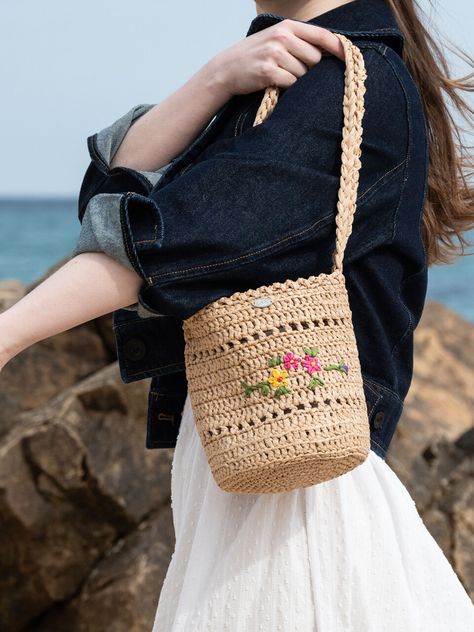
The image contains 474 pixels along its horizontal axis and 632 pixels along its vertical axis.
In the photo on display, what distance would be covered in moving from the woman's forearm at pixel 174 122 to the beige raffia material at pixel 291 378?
0.93 ft

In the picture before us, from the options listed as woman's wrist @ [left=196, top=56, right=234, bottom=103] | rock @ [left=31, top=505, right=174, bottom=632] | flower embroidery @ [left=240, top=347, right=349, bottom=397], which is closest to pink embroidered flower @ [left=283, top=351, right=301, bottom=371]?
flower embroidery @ [left=240, top=347, right=349, bottom=397]

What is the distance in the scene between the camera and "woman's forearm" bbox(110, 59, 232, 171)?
190 centimetres

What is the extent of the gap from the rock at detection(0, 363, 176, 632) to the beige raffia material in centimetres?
231

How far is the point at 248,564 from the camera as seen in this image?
185cm

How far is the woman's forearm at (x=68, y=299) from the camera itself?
5.48 feet

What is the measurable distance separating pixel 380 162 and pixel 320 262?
8.1 inches

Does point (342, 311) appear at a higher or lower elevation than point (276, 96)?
lower

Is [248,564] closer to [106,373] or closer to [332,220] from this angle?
[332,220]

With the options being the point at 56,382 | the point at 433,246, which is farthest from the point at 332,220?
the point at 56,382

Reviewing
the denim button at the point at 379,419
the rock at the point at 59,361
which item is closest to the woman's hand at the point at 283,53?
the denim button at the point at 379,419

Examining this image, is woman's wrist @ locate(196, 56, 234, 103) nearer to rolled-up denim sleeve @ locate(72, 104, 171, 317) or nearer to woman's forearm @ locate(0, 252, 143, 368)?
rolled-up denim sleeve @ locate(72, 104, 171, 317)

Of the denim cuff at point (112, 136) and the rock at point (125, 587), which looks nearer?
the denim cuff at point (112, 136)

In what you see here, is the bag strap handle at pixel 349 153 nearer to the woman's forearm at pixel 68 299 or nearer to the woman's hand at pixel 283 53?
the woman's hand at pixel 283 53

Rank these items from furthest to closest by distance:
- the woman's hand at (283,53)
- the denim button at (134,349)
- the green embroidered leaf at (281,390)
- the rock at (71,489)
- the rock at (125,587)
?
the rock at (71,489), the rock at (125,587), the denim button at (134,349), the woman's hand at (283,53), the green embroidered leaf at (281,390)
